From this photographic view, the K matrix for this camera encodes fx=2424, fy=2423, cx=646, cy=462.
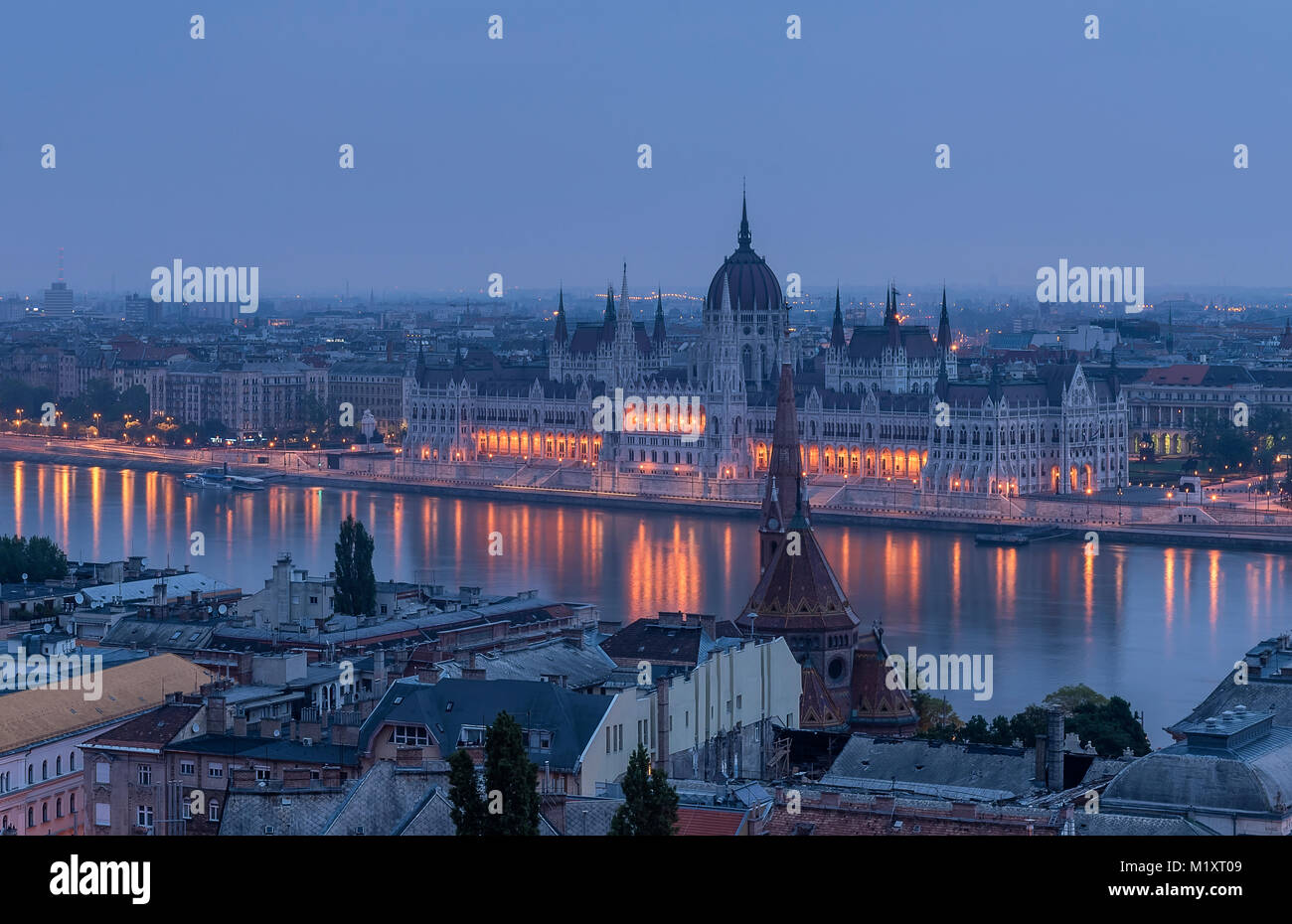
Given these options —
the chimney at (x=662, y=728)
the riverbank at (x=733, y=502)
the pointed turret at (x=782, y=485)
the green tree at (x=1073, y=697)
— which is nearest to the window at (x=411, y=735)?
the chimney at (x=662, y=728)

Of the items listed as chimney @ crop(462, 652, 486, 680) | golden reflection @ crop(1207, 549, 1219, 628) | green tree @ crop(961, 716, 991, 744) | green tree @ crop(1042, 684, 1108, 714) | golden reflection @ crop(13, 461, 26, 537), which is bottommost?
golden reflection @ crop(1207, 549, 1219, 628)

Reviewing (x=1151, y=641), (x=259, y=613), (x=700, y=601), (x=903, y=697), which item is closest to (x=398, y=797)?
(x=903, y=697)

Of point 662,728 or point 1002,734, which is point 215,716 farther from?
point 1002,734

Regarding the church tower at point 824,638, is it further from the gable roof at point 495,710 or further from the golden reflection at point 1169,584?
the golden reflection at point 1169,584

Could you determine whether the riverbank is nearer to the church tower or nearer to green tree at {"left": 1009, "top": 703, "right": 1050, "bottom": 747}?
the church tower

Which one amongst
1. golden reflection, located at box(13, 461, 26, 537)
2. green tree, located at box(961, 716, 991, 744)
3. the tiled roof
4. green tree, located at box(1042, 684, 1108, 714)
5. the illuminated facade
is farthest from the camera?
the illuminated facade

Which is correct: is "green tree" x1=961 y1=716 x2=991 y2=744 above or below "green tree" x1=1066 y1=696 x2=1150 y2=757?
above

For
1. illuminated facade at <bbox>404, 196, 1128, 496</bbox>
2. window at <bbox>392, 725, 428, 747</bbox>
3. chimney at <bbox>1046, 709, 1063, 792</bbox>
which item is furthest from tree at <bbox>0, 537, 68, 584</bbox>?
illuminated facade at <bbox>404, 196, 1128, 496</bbox>
